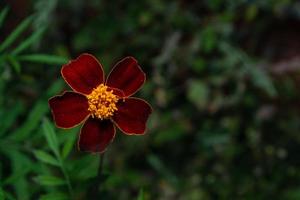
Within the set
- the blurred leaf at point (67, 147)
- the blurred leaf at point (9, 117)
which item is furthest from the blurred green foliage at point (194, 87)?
the blurred leaf at point (67, 147)

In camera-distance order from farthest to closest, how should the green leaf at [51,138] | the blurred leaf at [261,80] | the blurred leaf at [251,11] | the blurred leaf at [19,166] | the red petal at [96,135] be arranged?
1. the blurred leaf at [251,11]
2. the blurred leaf at [261,80]
3. the blurred leaf at [19,166]
4. the green leaf at [51,138]
5. the red petal at [96,135]

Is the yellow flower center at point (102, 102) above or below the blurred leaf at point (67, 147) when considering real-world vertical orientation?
below

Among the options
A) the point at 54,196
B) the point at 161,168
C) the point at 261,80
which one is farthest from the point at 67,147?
the point at 261,80

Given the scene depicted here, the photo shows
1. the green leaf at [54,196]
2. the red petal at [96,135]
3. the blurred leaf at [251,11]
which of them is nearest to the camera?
the red petal at [96,135]

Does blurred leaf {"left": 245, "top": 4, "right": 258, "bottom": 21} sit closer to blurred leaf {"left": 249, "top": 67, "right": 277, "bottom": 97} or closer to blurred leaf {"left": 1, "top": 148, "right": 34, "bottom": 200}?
blurred leaf {"left": 249, "top": 67, "right": 277, "bottom": 97}

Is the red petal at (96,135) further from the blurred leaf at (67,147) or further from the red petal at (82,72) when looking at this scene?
the blurred leaf at (67,147)

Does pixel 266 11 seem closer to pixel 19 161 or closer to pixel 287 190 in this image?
pixel 287 190
